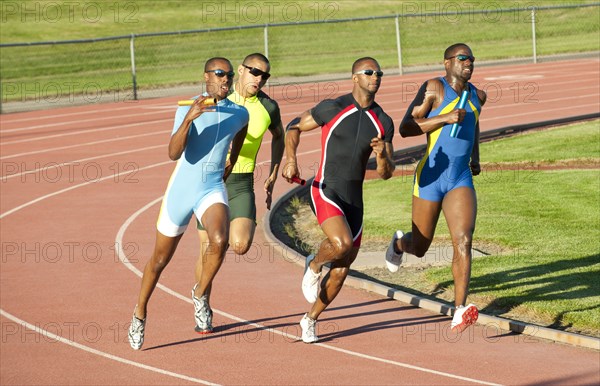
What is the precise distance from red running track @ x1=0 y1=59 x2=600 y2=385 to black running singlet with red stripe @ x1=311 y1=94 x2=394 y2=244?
1266mm

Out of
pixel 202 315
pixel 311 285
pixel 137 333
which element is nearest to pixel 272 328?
pixel 202 315

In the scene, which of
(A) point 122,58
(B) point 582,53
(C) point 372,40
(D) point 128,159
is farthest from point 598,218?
(C) point 372,40

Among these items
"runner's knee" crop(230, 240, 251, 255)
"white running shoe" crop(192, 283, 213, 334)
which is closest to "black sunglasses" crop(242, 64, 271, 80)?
"runner's knee" crop(230, 240, 251, 255)

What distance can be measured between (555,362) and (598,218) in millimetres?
6079

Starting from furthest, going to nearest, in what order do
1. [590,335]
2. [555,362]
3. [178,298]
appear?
[178,298], [590,335], [555,362]

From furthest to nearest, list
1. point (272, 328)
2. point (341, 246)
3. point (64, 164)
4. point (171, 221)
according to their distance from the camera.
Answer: point (64, 164) < point (272, 328) < point (171, 221) < point (341, 246)

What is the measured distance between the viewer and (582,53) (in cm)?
4197

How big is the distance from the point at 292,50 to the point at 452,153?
36.5m

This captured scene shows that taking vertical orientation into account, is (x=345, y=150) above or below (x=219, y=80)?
A: below

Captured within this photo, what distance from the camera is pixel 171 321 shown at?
35.3 ft

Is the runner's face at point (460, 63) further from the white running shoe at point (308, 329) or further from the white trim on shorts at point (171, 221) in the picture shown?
the white running shoe at point (308, 329)

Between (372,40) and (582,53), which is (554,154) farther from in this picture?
(372,40)

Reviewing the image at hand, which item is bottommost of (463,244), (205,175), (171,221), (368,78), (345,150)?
(463,244)

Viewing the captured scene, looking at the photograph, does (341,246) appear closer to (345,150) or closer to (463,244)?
(345,150)
